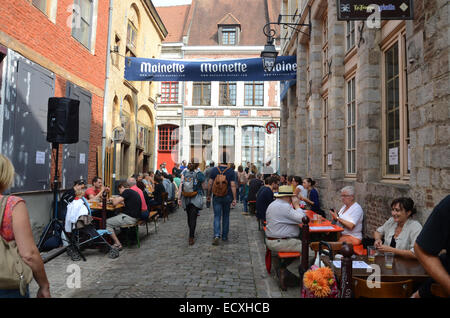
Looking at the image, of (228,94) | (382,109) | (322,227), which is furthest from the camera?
(228,94)

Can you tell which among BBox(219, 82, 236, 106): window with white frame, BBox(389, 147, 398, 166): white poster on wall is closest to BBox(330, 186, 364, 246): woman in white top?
BBox(389, 147, 398, 166): white poster on wall

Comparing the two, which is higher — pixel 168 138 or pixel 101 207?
pixel 168 138

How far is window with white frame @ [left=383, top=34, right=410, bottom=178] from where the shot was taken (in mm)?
5277

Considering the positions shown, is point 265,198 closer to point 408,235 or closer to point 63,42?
point 408,235

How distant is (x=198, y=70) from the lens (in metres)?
11.5

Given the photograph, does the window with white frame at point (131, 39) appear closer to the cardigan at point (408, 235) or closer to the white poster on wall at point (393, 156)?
the white poster on wall at point (393, 156)

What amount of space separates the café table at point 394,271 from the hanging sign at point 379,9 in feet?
10.2

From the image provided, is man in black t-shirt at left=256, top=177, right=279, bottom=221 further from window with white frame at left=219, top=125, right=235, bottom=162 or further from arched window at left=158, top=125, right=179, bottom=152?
arched window at left=158, top=125, right=179, bottom=152

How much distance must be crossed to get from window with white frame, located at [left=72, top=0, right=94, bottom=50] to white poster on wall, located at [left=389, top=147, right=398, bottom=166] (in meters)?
8.49

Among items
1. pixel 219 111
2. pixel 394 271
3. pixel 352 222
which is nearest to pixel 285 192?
pixel 352 222

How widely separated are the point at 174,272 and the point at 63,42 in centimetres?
683

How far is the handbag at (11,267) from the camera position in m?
1.92

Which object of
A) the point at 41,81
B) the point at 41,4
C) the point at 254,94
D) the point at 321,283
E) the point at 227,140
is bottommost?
the point at 321,283
